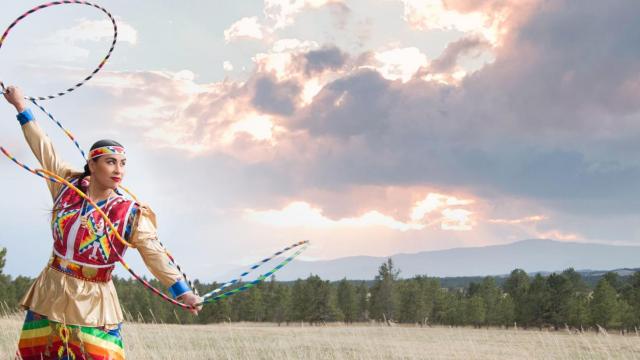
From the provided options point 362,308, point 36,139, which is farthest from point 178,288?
point 362,308

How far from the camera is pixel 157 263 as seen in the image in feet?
17.8

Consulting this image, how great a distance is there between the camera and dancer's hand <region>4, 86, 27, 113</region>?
660 centimetres

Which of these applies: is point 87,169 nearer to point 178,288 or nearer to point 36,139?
point 36,139

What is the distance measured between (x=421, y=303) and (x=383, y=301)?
4118 mm

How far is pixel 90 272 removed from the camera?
5500mm

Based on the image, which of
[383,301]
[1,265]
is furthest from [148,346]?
[383,301]

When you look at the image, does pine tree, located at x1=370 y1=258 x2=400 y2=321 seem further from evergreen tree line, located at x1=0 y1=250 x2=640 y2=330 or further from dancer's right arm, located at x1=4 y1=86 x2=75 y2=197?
dancer's right arm, located at x1=4 y1=86 x2=75 y2=197

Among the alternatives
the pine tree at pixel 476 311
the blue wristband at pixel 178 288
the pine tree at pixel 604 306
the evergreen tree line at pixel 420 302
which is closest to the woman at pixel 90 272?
the blue wristband at pixel 178 288

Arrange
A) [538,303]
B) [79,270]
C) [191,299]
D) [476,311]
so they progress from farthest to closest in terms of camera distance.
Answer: [476,311] → [538,303] → [79,270] → [191,299]

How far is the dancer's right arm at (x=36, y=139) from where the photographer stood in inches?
250

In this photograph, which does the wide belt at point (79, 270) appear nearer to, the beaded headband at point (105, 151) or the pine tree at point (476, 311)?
the beaded headband at point (105, 151)

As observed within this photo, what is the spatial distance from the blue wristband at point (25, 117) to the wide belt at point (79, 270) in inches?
67.2

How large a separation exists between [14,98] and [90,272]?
88.0 inches

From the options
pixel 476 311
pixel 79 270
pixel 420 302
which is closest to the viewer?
pixel 79 270
